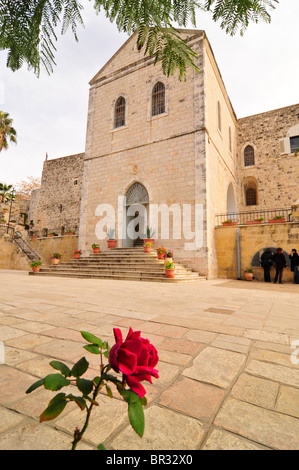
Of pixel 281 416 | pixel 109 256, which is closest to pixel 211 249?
pixel 109 256

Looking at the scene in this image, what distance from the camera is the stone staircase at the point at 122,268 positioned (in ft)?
27.9

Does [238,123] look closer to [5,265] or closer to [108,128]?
[108,128]

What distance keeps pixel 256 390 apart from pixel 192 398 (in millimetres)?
386

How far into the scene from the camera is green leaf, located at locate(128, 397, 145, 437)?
1.74 feet

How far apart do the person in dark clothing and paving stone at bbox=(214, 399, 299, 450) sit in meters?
9.17

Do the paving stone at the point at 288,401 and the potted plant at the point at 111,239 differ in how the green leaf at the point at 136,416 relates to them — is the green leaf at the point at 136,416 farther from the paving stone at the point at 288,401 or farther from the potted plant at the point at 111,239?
the potted plant at the point at 111,239

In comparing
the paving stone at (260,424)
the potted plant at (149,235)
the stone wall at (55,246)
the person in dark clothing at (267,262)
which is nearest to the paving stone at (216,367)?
the paving stone at (260,424)

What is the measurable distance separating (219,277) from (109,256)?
521 cm

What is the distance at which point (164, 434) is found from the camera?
900 mm

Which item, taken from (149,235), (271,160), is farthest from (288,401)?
(271,160)

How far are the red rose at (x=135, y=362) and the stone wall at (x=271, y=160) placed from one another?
17.7 meters

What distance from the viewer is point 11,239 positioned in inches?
648

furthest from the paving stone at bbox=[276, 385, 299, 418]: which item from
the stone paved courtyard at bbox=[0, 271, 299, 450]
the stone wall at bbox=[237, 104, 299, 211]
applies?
the stone wall at bbox=[237, 104, 299, 211]

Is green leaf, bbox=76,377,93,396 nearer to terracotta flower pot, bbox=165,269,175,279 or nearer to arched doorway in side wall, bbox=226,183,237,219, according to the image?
terracotta flower pot, bbox=165,269,175,279
